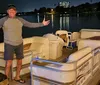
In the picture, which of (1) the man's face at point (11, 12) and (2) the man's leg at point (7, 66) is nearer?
(1) the man's face at point (11, 12)

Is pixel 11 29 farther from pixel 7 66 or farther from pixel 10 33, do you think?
pixel 7 66

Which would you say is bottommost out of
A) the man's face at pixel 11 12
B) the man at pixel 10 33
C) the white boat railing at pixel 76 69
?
the white boat railing at pixel 76 69

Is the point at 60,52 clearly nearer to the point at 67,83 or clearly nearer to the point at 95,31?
the point at 95,31

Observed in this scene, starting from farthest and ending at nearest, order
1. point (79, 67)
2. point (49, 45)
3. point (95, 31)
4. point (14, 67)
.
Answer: point (95, 31)
point (49, 45)
point (14, 67)
point (79, 67)

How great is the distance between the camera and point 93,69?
15.4ft

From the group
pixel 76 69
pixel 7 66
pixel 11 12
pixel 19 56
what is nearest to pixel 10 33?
pixel 11 12

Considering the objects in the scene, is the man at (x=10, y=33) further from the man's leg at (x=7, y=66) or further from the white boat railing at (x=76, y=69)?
the white boat railing at (x=76, y=69)

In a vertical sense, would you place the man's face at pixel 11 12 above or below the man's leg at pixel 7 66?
above

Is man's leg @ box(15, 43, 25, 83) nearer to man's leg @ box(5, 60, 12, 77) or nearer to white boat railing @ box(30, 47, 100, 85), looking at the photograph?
man's leg @ box(5, 60, 12, 77)

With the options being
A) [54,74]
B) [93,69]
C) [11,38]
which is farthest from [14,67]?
[93,69]

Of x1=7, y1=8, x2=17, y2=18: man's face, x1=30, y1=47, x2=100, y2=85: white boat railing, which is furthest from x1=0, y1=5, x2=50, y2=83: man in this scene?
x1=30, y1=47, x2=100, y2=85: white boat railing

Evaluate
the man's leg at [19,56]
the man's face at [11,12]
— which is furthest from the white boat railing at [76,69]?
the man's face at [11,12]

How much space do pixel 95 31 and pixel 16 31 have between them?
12.1ft

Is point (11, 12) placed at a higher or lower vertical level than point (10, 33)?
higher
